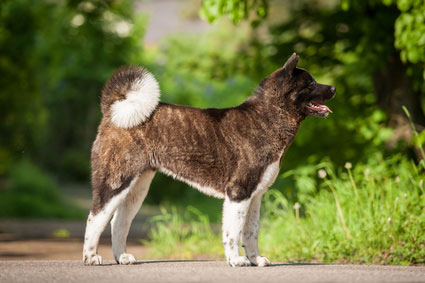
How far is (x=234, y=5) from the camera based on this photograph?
8164 mm

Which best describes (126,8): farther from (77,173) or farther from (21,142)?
(77,173)

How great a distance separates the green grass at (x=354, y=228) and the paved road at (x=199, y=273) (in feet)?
3.55

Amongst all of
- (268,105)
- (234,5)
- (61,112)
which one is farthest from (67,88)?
(268,105)

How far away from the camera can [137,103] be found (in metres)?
6.23

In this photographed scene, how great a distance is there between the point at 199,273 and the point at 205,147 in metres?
1.21

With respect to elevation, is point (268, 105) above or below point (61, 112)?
below

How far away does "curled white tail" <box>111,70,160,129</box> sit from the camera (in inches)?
244

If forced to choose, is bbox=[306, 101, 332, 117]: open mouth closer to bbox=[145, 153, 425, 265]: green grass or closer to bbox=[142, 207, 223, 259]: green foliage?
bbox=[145, 153, 425, 265]: green grass

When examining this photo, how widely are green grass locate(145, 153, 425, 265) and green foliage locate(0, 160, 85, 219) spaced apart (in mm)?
7962

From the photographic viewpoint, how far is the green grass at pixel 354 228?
7562mm

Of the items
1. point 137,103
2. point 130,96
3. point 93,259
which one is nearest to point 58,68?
point 130,96

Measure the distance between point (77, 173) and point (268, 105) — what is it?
2219cm

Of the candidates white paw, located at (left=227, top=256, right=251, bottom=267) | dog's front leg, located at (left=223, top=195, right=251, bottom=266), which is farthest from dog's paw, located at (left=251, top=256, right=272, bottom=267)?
dog's front leg, located at (left=223, top=195, right=251, bottom=266)

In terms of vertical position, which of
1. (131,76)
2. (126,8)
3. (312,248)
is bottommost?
(312,248)
